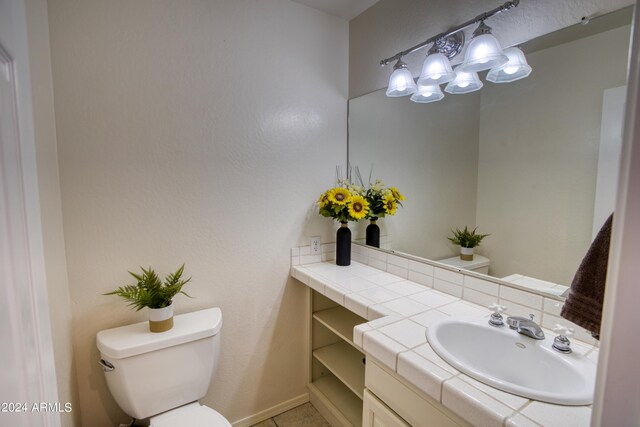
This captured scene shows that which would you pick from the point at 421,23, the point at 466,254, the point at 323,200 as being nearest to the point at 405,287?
the point at 466,254

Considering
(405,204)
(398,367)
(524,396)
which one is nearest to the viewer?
(524,396)

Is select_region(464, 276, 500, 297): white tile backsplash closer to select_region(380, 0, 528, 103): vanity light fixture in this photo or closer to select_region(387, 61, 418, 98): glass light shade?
select_region(380, 0, 528, 103): vanity light fixture

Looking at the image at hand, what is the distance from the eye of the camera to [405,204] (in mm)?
1763

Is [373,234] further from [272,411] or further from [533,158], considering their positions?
Answer: [272,411]

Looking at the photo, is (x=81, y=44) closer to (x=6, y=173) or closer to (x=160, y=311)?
(x=6, y=173)

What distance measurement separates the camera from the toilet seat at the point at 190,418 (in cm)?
118

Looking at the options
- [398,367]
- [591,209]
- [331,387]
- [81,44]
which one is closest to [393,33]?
[591,209]

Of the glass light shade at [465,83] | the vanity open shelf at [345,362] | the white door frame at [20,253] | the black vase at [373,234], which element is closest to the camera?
the white door frame at [20,253]

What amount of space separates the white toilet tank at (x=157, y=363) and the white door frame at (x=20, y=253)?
0.45 m

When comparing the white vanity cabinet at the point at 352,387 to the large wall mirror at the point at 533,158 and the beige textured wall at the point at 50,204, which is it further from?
the beige textured wall at the point at 50,204

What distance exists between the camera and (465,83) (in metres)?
1.33

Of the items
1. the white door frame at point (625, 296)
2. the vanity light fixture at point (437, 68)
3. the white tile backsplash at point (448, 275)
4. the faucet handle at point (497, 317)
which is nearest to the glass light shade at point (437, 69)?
the vanity light fixture at point (437, 68)

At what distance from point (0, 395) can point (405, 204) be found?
167 centimetres

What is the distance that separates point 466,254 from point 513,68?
79 centimetres
